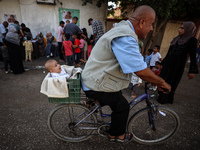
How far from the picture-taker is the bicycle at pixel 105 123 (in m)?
2.11

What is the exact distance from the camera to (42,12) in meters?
8.04

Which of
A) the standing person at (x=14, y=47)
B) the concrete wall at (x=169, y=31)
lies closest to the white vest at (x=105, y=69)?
the standing person at (x=14, y=47)

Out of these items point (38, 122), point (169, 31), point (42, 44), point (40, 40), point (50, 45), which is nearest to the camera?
point (38, 122)

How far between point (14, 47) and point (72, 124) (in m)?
4.48

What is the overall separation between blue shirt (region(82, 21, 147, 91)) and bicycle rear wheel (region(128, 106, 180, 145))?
1026mm

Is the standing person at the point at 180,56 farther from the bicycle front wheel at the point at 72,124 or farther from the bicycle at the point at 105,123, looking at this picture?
the bicycle front wheel at the point at 72,124

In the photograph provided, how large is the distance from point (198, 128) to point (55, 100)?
309 cm

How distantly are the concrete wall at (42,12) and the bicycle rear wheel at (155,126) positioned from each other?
771 cm

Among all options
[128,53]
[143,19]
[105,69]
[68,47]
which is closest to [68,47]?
[68,47]

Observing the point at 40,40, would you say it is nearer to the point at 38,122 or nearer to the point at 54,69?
the point at 38,122

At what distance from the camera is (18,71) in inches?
212

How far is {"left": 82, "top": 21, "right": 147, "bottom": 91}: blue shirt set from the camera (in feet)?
4.42

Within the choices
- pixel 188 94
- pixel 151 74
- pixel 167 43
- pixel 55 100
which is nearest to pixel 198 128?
pixel 188 94

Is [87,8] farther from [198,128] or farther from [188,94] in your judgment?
[198,128]
